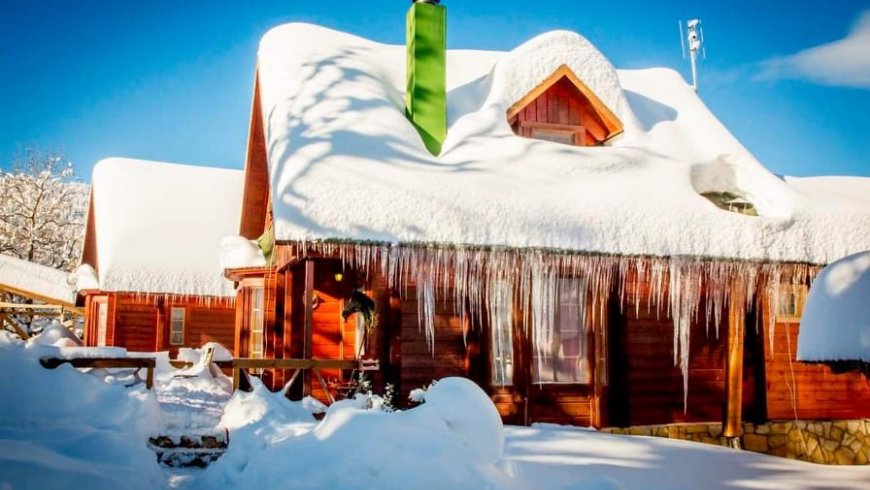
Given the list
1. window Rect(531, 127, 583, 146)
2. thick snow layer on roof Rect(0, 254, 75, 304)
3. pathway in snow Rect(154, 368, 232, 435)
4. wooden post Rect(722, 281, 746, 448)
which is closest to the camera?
pathway in snow Rect(154, 368, 232, 435)

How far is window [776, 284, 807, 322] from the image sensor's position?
1233 centimetres

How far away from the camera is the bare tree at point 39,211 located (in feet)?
98.4

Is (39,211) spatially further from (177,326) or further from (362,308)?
(362,308)

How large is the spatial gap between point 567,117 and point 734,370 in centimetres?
526

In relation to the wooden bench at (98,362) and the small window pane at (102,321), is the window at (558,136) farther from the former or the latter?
the small window pane at (102,321)

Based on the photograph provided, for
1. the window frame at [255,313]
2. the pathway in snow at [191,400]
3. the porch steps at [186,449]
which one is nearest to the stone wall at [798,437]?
the pathway in snow at [191,400]

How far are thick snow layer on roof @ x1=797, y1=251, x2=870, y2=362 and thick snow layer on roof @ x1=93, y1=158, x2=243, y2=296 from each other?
50.5 ft

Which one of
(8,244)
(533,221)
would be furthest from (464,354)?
(8,244)

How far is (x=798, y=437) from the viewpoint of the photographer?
11.9 metres

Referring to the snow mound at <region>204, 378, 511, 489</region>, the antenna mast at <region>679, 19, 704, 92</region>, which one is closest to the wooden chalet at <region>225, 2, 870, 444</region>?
the snow mound at <region>204, 378, 511, 489</region>

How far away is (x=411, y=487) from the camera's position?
5023 millimetres

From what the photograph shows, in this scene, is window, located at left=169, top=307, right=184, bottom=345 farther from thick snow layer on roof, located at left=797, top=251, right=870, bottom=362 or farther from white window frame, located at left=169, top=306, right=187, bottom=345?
thick snow layer on roof, located at left=797, top=251, right=870, bottom=362

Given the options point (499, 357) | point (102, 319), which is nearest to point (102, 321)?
point (102, 319)

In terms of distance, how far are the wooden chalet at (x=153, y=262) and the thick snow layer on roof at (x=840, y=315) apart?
50.7ft
